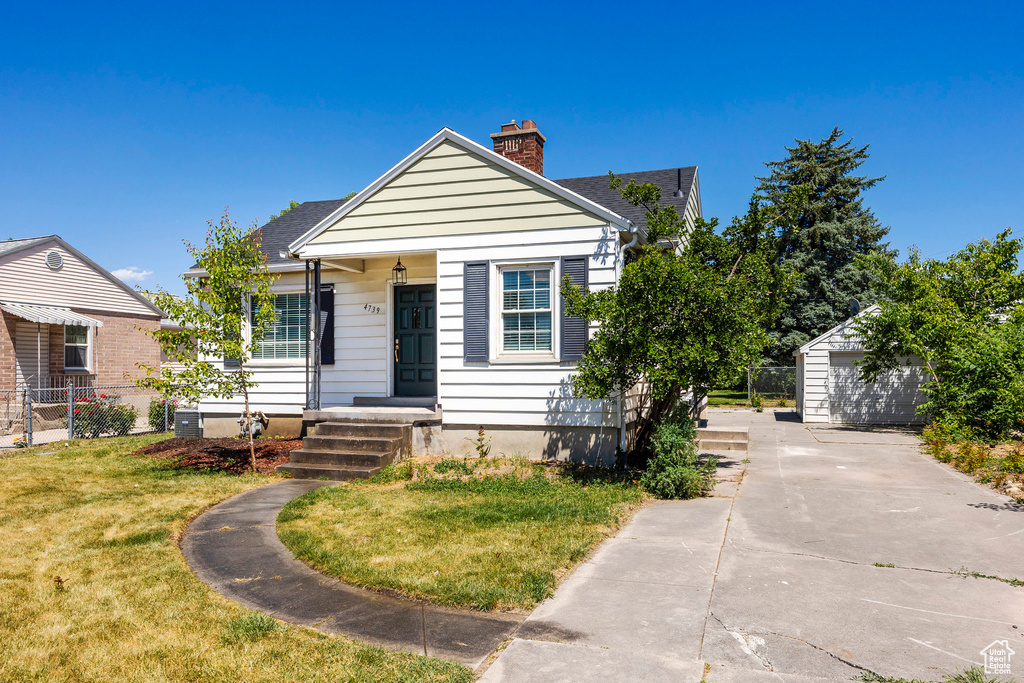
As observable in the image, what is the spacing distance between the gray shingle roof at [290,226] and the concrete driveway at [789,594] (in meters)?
9.98

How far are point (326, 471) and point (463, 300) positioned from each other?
11.2ft

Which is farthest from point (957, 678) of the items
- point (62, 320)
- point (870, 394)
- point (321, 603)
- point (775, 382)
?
point (775, 382)

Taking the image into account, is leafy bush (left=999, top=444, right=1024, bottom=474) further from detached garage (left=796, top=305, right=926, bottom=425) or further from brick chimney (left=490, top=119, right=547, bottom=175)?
brick chimney (left=490, top=119, right=547, bottom=175)

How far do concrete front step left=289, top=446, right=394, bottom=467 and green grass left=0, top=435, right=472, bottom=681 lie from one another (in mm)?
2185

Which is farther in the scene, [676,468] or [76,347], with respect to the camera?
[76,347]

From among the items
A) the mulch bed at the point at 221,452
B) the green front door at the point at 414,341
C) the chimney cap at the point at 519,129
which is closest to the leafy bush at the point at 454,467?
the green front door at the point at 414,341

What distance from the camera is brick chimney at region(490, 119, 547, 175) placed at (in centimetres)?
1258

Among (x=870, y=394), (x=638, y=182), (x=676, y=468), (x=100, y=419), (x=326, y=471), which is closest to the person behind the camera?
(x=676, y=468)

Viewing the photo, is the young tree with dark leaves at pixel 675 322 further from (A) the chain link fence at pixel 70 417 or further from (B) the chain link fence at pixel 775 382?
(B) the chain link fence at pixel 775 382

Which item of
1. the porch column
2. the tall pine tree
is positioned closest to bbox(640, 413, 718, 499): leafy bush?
the porch column

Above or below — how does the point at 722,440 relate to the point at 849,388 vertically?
below

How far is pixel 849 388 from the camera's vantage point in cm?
1789

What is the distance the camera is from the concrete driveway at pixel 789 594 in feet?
11.3

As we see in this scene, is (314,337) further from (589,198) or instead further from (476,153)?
(589,198)
